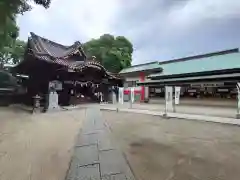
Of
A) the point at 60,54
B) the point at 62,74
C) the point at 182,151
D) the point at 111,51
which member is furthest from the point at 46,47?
the point at 182,151

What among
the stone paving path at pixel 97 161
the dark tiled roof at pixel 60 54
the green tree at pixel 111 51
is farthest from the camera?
the green tree at pixel 111 51

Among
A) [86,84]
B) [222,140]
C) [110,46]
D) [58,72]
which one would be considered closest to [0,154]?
[222,140]

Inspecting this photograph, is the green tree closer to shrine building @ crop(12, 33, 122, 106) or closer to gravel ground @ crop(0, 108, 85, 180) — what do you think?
shrine building @ crop(12, 33, 122, 106)

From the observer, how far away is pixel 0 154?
5.50 meters

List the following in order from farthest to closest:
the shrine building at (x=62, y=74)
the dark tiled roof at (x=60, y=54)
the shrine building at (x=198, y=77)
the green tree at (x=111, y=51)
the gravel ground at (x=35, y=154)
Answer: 1. the green tree at (x=111, y=51)
2. the shrine building at (x=198, y=77)
3. the shrine building at (x=62, y=74)
4. the dark tiled roof at (x=60, y=54)
5. the gravel ground at (x=35, y=154)

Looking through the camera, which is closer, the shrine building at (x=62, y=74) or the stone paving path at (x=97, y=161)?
the stone paving path at (x=97, y=161)

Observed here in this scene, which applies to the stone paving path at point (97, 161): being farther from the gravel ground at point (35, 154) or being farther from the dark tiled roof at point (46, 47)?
the dark tiled roof at point (46, 47)

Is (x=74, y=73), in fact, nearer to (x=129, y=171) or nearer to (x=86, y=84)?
(x=86, y=84)

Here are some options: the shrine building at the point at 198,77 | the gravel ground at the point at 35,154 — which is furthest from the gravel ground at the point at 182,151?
the shrine building at the point at 198,77

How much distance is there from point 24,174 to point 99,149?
209 cm

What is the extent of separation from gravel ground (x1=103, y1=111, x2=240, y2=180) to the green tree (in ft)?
84.8

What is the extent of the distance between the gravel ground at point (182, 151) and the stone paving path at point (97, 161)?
24 centimetres

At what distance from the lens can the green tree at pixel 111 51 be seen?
33.8 metres

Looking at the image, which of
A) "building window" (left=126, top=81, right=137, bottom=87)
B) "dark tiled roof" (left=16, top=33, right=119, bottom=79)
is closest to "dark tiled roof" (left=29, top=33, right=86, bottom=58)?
"dark tiled roof" (left=16, top=33, right=119, bottom=79)
